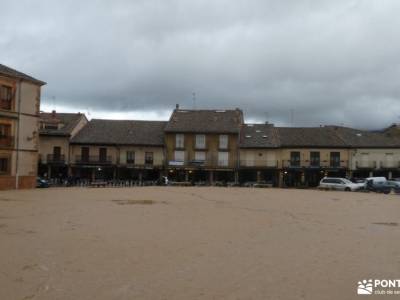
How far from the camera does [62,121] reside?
5294cm

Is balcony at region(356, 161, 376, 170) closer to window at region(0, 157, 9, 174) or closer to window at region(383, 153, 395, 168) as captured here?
window at region(383, 153, 395, 168)

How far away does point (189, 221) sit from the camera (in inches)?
626

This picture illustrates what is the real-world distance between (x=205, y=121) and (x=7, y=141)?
25.6 metres

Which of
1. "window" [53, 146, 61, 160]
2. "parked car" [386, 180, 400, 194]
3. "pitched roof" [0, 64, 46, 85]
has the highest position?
"pitched roof" [0, 64, 46, 85]

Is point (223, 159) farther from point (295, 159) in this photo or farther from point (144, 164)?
point (144, 164)

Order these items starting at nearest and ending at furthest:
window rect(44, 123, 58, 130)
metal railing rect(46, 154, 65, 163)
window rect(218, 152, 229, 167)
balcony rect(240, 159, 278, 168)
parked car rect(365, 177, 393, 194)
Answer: parked car rect(365, 177, 393, 194)
metal railing rect(46, 154, 65, 163)
balcony rect(240, 159, 278, 168)
window rect(218, 152, 229, 167)
window rect(44, 123, 58, 130)

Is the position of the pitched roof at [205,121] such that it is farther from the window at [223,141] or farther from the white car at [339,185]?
the white car at [339,185]

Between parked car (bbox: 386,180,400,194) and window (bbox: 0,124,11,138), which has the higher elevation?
window (bbox: 0,124,11,138)

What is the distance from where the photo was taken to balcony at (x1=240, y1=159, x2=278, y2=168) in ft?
167

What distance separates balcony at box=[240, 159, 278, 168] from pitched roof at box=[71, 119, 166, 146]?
29.4 ft

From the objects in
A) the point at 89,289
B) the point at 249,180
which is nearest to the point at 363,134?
the point at 249,180

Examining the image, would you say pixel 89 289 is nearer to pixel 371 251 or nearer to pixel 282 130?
pixel 371 251

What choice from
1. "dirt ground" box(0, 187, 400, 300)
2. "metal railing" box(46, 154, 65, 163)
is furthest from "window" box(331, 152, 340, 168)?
"dirt ground" box(0, 187, 400, 300)

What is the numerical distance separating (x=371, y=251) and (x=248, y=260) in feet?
10.5
